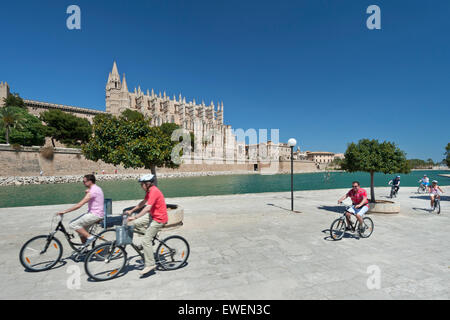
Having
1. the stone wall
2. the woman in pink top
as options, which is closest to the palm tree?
the stone wall

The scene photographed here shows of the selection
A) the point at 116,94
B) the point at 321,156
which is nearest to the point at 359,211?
the point at 116,94

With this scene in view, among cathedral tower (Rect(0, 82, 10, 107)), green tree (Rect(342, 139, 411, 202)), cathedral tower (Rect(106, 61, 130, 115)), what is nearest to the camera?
green tree (Rect(342, 139, 411, 202))

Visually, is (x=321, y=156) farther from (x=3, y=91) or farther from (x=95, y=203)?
(x=95, y=203)

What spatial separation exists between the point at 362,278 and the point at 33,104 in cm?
7681

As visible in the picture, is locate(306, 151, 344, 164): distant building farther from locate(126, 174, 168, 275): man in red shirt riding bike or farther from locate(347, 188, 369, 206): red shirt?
locate(126, 174, 168, 275): man in red shirt riding bike

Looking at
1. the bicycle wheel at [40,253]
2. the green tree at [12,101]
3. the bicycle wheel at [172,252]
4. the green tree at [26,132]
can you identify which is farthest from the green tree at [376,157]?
the green tree at [12,101]

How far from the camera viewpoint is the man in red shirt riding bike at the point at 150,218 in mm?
3629

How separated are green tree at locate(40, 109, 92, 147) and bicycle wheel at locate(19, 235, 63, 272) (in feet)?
161

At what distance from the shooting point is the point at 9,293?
317 centimetres

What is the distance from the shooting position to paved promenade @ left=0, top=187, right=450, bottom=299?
10.4 ft

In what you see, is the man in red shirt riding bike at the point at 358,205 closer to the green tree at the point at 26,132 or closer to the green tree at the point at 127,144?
the green tree at the point at 127,144
